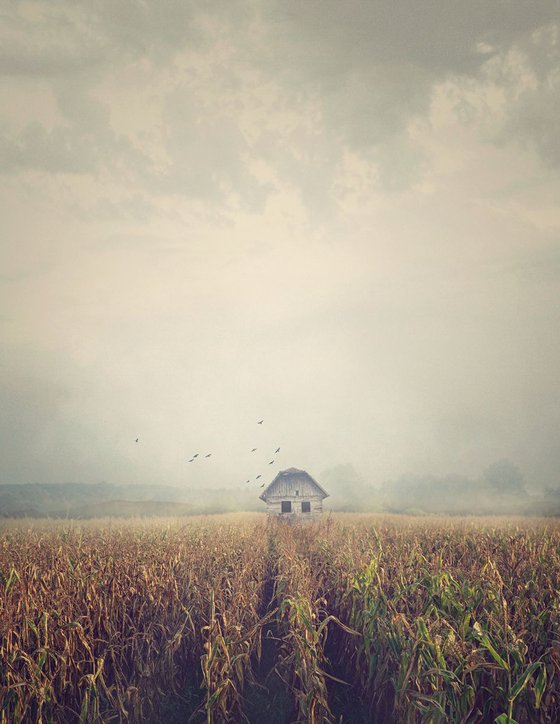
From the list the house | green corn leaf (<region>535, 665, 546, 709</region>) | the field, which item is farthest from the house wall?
green corn leaf (<region>535, 665, 546, 709</region>)

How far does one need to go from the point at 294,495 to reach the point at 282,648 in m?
23.7

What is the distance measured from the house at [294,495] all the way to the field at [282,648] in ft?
70.5

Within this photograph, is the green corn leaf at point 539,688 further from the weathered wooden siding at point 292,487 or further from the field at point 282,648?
the weathered wooden siding at point 292,487

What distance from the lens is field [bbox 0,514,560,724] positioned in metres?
3.93

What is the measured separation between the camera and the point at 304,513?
28.9 m

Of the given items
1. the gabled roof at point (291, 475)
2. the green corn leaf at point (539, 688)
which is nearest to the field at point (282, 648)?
the green corn leaf at point (539, 688)

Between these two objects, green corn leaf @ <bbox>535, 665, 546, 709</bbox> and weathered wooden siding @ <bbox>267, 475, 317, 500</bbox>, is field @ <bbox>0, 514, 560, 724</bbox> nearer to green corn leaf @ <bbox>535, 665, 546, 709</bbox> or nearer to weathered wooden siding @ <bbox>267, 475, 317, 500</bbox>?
green corn leaf @ <bbox>535, 665, 546, 709</bbox>

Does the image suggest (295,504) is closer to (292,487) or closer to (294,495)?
(294,495)

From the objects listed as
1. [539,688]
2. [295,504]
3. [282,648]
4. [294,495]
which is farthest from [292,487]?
[539,688]

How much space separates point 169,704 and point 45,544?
8.61m

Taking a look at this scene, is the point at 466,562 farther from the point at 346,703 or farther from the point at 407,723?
the point at 407,723

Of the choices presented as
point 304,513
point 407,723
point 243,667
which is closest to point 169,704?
point 243,667

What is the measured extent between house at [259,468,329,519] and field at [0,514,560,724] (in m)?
21.5

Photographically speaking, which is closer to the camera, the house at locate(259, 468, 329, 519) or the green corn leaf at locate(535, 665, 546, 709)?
the green corn leaf at locate(535, 665, 546, 709)
